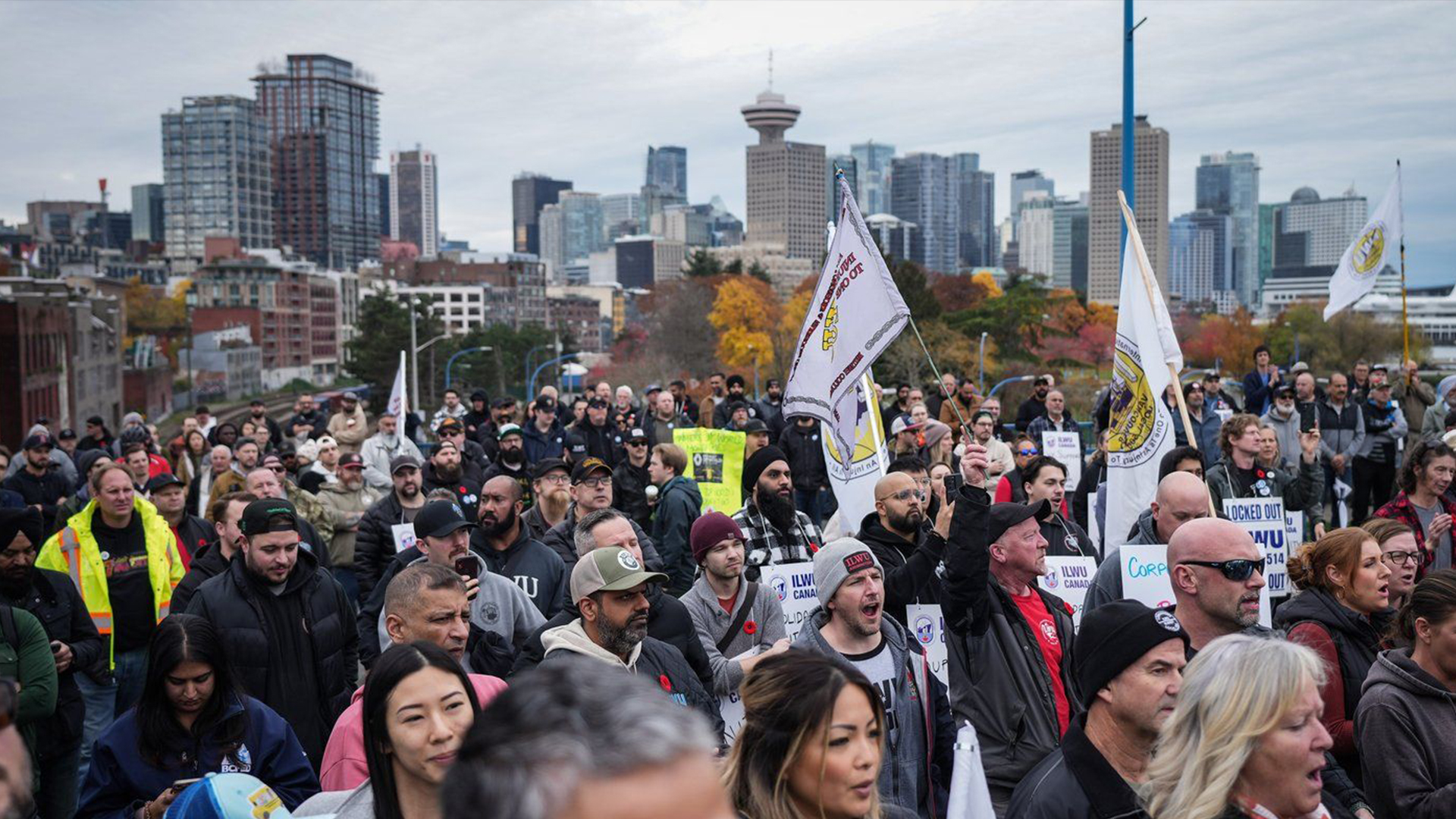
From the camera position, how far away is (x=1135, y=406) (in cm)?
868

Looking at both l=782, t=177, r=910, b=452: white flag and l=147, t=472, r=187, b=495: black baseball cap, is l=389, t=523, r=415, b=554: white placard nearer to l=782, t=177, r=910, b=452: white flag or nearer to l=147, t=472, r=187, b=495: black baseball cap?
l=147, t=472, r=187, b=495: black baseball cap

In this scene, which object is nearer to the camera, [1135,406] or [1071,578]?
[1071,578]

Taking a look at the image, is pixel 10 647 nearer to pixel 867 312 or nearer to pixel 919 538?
pixel 919 538

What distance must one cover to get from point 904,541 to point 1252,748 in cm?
328

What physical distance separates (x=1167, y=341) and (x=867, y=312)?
120 inches

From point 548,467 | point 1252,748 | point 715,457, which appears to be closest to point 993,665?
point 1252,748

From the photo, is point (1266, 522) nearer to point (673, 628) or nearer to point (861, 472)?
point (861, 472)

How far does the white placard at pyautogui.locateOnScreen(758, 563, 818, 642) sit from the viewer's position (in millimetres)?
7312

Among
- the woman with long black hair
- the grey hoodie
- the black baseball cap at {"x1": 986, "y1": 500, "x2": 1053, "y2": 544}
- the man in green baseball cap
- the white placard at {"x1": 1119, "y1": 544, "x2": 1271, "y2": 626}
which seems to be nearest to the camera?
the woman with long black hair

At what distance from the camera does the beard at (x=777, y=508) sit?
7.95 meters

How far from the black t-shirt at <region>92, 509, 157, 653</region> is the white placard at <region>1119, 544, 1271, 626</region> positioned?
5.59 metres

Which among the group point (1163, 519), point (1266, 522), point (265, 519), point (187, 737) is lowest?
point (187, 737)

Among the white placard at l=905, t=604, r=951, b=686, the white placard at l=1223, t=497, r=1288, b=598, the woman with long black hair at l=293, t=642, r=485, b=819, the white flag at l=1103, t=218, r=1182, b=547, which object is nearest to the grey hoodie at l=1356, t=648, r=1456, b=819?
the white placard at l=905, t=604, r=951, b=686

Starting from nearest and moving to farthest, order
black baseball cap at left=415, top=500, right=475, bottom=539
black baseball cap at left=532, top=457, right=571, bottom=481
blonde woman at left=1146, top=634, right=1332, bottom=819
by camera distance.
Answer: blonde woman at left=1146, top=634, right=1332, bottom=819, black baseball cap at left=415, top=500, right=475, bottom=539, black baseball cap at left=532, top=457, right=571, bottom=481
